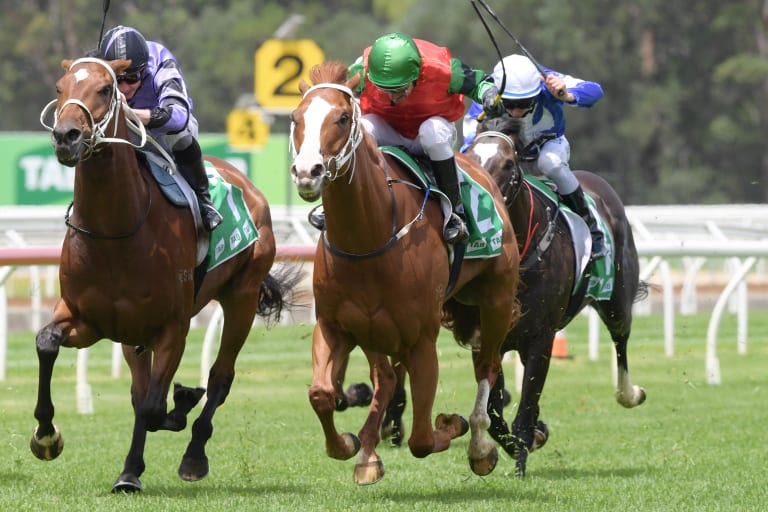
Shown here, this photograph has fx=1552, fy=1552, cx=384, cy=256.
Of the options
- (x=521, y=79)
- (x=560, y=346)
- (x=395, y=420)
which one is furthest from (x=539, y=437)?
(x=560, y=346)

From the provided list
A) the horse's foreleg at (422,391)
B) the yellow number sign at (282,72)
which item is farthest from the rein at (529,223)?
the yellow number sign at (282,72)

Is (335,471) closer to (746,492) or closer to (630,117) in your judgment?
(746,492)

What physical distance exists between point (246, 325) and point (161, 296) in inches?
49.1

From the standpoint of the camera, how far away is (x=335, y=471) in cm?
727

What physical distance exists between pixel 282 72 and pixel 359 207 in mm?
11221

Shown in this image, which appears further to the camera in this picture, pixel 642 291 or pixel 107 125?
pixel 642 291

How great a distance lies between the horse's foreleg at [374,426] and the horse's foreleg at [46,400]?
4.03 feet

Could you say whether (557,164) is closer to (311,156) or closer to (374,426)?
(374,426)

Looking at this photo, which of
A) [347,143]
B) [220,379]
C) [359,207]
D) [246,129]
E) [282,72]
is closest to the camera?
[347,143]

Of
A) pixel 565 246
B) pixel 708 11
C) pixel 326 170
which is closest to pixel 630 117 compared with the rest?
pixel 708 11

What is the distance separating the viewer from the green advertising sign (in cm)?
2403

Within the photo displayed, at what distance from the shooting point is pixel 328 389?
19.2 feet

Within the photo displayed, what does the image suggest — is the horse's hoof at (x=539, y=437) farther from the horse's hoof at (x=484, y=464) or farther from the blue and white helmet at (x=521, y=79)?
the blue and white helmet at (x=521, y=79)

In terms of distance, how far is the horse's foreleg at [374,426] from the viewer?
6.16 meters
